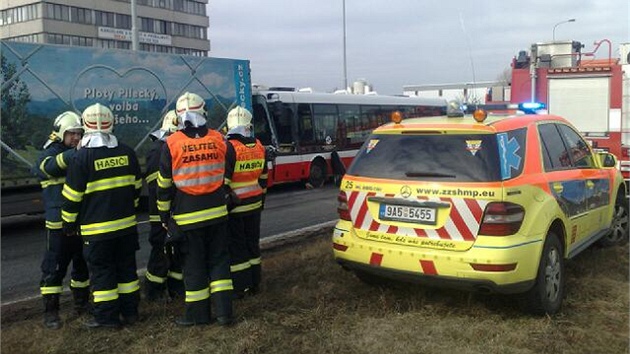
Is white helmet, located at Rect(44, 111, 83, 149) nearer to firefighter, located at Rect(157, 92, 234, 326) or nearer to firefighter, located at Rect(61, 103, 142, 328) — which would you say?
firefighter, located at Rect(61, 103, 142, 328)

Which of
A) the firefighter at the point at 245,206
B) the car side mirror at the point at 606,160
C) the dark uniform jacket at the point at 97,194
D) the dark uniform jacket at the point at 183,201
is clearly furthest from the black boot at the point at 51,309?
the car side mirror at the point at 606,160

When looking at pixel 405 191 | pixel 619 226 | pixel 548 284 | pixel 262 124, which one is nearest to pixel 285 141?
pixel 262 124

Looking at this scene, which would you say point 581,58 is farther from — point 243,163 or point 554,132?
point 243,163

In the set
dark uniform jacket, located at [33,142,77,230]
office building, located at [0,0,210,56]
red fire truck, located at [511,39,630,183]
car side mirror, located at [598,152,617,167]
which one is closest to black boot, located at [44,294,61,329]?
dark uniform jacket, located at [33,142,77,230]

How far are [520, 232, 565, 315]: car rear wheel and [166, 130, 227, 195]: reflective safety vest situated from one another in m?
2.56

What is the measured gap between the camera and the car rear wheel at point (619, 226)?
269 inches

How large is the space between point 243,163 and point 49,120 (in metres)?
6.04

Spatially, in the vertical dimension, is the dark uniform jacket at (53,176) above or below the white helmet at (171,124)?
below

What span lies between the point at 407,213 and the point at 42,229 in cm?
801

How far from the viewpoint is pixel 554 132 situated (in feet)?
17.9

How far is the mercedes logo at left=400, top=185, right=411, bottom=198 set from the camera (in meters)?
4.60

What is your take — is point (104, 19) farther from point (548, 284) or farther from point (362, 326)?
point (548, 284)

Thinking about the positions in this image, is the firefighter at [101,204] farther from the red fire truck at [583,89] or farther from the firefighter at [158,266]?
the red fire truck at [583,89]

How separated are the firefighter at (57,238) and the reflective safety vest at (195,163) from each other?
858mm
